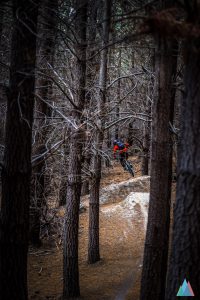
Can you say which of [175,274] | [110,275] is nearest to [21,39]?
[175,274]

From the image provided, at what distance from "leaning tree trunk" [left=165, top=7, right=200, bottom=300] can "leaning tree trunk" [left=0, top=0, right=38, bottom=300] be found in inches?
98.4

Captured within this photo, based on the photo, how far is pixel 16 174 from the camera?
5082 mm

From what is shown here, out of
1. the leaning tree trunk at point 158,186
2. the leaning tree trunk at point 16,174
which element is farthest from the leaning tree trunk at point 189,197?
the leaning tree trunk at point 16,174

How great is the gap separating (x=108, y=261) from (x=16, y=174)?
7661 millimetres

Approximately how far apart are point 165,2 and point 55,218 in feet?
32.6

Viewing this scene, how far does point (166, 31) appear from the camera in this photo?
326 cm

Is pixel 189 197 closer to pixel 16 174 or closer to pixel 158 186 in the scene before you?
pixel 158 186

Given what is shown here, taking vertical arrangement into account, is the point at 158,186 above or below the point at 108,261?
above

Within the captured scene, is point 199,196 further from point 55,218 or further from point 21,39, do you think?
point 55,218

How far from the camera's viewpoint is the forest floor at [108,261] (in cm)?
948

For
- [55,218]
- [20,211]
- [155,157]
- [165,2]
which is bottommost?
[55,218]

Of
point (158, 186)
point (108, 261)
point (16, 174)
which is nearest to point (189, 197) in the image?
point (158, 186)

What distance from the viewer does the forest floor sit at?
373 inches

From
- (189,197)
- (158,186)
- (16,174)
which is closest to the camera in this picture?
(189,197)
